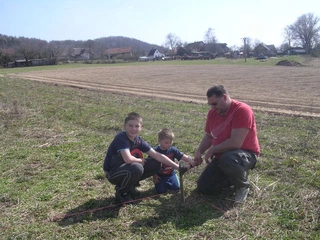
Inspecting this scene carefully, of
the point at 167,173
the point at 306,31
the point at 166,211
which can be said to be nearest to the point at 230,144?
the point at 167,173

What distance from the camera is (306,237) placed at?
3.49 meters

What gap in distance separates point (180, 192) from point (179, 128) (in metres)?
3.71

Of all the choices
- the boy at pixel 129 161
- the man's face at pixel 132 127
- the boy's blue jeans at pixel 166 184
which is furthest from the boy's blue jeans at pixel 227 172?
the man's face at pixel 132 127

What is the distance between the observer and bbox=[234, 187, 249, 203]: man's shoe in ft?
14.2

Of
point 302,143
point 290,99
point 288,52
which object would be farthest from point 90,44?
point 302,143

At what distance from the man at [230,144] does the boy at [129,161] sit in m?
0.60

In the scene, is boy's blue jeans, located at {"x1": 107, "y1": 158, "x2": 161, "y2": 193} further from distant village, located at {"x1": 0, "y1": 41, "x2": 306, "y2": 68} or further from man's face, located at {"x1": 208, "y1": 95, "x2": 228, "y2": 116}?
distant village, located at {"x1": 0, "y1": 41, "x2": 306, "y2": 68}

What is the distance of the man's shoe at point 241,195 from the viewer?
4.34 metres

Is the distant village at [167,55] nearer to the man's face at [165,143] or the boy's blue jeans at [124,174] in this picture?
the man's face at [165,143]

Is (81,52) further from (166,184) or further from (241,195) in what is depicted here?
(241,195)

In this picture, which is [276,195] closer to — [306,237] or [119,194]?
[306,237]

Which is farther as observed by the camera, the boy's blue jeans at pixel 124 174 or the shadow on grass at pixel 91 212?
the boy's blue jeans at pixel 124 174

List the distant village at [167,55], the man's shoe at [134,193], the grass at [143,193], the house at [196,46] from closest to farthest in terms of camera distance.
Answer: the grass at [143,193]
the man's shoe at [134,193]
the distant village at [167,55]
the house at [196,46]

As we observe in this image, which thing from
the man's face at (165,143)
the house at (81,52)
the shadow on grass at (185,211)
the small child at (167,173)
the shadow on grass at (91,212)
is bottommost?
the shadow on grass at (185,211)
